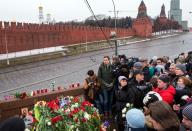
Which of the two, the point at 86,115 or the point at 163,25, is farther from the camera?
the point at 163,25

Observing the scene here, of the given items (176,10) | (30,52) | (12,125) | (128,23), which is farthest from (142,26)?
(176,10)

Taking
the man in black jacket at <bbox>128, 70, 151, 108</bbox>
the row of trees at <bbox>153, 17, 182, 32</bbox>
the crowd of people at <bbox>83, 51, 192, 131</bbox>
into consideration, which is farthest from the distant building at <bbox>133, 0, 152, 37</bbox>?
the man in black jacket at <bbox>128, 70, 151, 108</bbox>

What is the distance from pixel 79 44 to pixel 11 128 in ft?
146

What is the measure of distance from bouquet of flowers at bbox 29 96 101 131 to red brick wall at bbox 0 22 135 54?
98.8 ft

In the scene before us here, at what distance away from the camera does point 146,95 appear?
4.38 m

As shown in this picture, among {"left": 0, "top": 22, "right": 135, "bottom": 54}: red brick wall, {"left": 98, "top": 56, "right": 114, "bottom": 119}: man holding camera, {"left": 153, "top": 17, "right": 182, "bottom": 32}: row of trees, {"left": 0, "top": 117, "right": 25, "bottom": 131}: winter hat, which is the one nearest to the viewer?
{"left": 0, "top": 117, "right": 25, "bottom": 131}: winter hat

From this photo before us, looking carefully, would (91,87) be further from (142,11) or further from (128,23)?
(128,23)

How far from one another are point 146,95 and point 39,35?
36.2 m

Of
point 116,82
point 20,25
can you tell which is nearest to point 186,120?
point 116,82

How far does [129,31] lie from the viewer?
6244cm

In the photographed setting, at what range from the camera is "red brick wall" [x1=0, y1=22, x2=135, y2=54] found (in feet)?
116

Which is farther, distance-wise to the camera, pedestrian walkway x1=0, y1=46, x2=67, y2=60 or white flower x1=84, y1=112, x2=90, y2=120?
pedestrian walkway x1=0, y1=46, x2=67, y2=60

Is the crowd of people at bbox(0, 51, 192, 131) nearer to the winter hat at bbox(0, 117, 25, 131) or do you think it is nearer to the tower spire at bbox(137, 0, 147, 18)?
the winter hat at bbox(0, 117, 25, 131)

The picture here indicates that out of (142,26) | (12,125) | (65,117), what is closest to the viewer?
(12,125)
